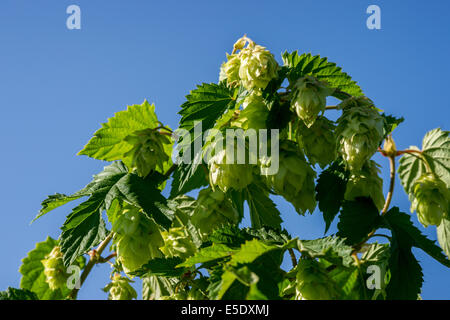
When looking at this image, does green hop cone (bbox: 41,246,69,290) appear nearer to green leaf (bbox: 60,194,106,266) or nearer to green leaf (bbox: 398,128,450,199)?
green leaf (bbox: 60,194,106,266)

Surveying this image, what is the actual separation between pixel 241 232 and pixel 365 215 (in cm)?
59

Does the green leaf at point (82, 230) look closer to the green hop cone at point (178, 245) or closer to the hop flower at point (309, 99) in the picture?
the green hop cone at point (178, 245)

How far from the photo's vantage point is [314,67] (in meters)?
2.44

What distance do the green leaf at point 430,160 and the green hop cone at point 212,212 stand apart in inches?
39.6

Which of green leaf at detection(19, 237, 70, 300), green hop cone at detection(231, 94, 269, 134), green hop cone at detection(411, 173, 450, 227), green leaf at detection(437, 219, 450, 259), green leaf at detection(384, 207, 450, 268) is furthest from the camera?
green leaf at detection(19, 237, 70, 300)

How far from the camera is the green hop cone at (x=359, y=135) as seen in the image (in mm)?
2008

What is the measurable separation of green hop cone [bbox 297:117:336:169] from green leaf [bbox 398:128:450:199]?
75 cm

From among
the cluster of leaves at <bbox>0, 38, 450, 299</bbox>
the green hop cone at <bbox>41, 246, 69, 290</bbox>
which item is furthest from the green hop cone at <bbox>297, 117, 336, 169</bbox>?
the green hop cone at <bbox>41, 246, 69, 290</bbox>

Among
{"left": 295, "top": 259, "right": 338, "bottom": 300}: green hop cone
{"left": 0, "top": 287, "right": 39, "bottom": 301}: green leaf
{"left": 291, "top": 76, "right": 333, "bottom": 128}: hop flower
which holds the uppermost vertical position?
{"left": 291, "top": 76, "right": 333, "bottom": 128}: hop flower

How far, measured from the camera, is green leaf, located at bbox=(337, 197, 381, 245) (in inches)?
85.3

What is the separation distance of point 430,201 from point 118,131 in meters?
1.56

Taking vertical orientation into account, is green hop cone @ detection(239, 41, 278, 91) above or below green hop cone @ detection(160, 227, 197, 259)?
above

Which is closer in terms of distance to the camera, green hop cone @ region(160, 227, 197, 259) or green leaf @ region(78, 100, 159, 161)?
green hop cone @ region(160, 227, 197, 259)

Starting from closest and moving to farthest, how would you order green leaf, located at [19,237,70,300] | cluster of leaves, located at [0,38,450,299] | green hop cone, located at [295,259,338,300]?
green hop cone, located at [295,259,338,300]
cluster of leaves, located at [0,38,450,299]
green leaf, located at [19,237,70,300]
